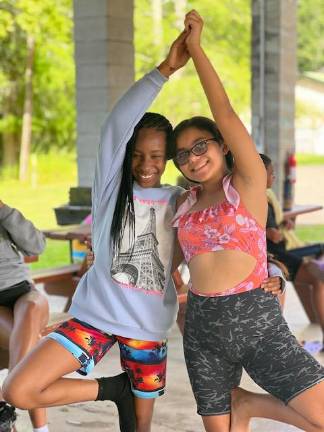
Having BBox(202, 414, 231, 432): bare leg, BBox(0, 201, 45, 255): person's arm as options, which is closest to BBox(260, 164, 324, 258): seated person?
BBox(0, 201, 45, 255): person's arm

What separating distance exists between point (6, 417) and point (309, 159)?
30.1 m

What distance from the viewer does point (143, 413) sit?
299 cm

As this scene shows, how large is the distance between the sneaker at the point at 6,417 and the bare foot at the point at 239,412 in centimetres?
100

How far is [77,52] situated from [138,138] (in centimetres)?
515

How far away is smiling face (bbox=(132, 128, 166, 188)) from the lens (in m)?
2.78

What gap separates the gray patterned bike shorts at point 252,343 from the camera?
2.61 m

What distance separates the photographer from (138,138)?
9.11 ft

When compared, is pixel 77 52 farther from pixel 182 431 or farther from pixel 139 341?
pixel 139 341

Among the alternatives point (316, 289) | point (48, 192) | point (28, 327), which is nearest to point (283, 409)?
point (28, 327)

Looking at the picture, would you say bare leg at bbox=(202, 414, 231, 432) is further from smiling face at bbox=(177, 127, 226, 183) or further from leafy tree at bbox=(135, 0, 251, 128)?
leafy tree at bbox=(135, 0, 251, 128)

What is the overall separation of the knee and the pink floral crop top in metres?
0.74

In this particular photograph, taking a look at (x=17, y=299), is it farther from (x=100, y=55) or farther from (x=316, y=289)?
(x=100, y=55)

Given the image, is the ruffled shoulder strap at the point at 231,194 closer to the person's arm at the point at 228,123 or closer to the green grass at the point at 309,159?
the person's arm at the point at 228,123

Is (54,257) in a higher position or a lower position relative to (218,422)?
lower
